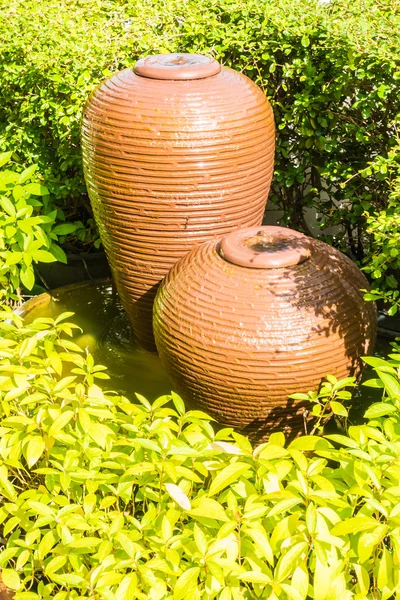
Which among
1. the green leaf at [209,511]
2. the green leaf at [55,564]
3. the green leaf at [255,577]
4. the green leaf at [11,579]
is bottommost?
the green leaf at [11,579]

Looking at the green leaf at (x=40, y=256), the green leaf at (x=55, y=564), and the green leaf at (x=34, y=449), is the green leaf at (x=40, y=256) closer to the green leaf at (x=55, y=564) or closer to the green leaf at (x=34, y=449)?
the green leaf at (x=34, y=449)

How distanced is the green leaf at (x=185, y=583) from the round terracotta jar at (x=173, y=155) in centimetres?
209

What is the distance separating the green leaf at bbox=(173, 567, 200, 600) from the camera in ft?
7.32

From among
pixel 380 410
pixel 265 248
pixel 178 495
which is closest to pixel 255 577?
pixel 178 495

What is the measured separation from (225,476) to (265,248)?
141 centimetres

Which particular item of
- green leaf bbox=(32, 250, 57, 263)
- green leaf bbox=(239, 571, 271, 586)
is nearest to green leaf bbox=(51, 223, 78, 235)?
green leaf bbox=(32, 250, 57, 263)

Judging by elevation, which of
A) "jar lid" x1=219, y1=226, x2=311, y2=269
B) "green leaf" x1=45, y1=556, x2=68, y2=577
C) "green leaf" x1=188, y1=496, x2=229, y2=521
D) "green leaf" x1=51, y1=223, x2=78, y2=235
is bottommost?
"green leaf" x1=51, y1=223, x2=78, y2=235

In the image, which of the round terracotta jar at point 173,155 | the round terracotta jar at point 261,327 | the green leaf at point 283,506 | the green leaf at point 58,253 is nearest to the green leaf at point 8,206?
the round terracotta jar at point 173,155

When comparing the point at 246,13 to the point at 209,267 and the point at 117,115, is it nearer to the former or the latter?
the point at 117,115

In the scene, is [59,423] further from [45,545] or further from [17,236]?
[17,236]

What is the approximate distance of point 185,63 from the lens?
408 centimetres

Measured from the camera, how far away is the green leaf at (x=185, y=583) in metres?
2.23

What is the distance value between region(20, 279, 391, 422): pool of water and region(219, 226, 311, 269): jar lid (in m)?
0.92

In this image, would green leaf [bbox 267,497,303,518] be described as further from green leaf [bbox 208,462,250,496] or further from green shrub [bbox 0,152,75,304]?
green shrub [bbox 0,152,75,304]
